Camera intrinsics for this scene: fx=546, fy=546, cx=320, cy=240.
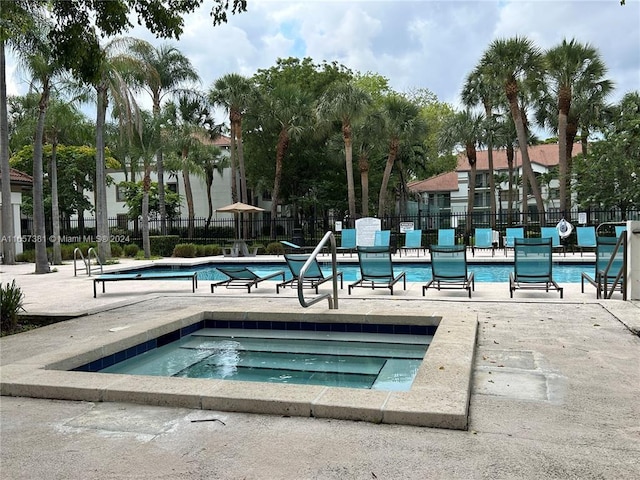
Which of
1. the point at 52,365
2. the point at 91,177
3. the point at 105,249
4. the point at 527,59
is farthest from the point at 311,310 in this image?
the point at 91,177

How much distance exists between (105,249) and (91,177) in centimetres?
1319

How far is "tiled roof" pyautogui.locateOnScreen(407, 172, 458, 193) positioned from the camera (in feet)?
173

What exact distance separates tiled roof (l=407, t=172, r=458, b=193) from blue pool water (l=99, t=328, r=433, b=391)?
153 ft

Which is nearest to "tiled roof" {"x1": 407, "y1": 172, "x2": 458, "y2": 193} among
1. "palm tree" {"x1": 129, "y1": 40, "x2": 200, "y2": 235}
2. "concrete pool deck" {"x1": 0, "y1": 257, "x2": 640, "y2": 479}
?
"palm tree" {"x1": 129, "y1": 40, "x2": 200, "y2": 235}

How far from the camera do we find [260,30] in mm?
8281

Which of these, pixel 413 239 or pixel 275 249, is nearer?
pixel 413 239

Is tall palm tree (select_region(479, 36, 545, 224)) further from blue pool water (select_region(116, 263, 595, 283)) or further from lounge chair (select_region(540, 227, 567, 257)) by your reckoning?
blue pool water (select_region(116, 263, 595, 283))

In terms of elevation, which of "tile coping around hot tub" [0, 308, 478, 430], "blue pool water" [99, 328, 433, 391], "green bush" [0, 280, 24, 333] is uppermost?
"green bush" [0, 280, 24, 333]

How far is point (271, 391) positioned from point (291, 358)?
2.24 m

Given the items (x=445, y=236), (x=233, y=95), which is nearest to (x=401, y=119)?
(x=233, y=95)

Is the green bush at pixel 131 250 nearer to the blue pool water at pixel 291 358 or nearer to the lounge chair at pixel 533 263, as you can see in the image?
the blue pool water at pixel 291 358

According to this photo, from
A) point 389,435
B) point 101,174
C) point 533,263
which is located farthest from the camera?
point 101,174

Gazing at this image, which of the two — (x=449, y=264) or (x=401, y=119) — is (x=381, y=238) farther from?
(x=401, y=119)

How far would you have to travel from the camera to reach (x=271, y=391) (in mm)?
3982
